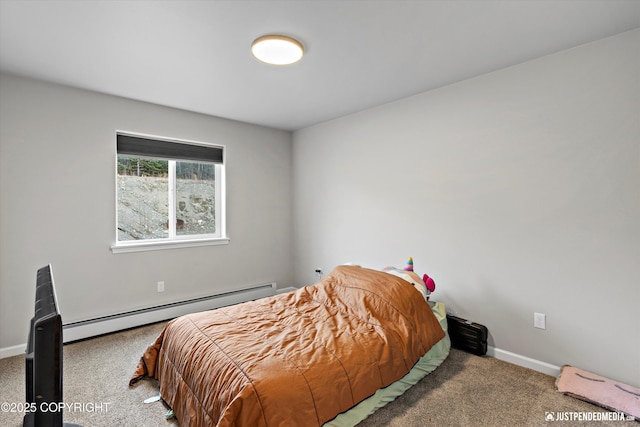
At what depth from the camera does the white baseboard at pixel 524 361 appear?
2338 millimetres

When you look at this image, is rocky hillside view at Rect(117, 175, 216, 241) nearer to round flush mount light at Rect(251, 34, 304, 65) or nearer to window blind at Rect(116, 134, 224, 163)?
window blind at Rect(116, 134, 224, 163)

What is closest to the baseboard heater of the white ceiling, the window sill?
the window sill

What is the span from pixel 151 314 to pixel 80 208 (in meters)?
1.27

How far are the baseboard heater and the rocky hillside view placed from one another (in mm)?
791

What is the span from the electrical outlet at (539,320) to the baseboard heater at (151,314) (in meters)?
2.99

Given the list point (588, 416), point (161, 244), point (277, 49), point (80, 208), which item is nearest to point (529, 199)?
point (588, 416)

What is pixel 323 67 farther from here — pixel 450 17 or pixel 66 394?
pixel 66 394

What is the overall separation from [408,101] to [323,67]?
1104mm

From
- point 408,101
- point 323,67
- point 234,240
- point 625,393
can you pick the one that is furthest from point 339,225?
point 625,393

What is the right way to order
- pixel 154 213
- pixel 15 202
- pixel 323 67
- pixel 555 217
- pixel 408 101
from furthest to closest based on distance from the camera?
1. pixel 154 213
2. pixel 408 101
3. pixel 15 202
4. pixel 323 67
5. pixel 555 217

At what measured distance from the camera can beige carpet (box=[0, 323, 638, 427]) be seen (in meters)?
1.87

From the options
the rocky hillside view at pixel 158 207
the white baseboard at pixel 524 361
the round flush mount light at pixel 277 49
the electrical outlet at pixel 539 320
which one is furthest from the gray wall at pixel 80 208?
the electrical outlet at pixel 539 320

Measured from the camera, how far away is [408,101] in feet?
10.5

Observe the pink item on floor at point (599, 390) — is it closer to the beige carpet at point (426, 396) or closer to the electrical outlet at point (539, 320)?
the beige carpet at point (426, 396)
